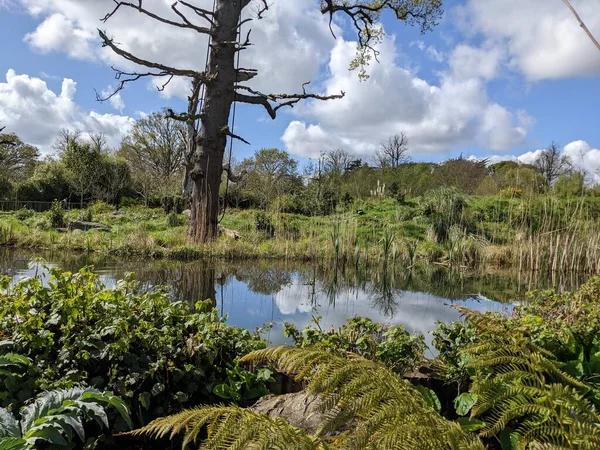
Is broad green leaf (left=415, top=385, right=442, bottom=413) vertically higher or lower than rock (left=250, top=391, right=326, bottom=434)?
higher

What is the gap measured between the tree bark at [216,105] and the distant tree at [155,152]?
1680 centimetres

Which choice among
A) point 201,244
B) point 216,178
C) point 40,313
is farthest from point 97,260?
point 40,313

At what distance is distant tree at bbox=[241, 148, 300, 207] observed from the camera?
22.9 meters

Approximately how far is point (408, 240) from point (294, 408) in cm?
1052

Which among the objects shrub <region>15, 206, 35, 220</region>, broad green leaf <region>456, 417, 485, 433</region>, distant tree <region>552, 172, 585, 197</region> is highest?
distant tree <region>552, 172, 585, 197</region>

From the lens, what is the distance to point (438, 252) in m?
12.0

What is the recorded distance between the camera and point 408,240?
11977 mm

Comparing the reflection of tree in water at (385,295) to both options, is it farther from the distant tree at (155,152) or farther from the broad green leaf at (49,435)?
the distant tree at (155,152)

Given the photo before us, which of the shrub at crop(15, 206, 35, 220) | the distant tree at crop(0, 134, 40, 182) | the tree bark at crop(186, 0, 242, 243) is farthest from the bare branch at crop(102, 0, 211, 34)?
the distant tree at crop(0, 134, 40, 182)

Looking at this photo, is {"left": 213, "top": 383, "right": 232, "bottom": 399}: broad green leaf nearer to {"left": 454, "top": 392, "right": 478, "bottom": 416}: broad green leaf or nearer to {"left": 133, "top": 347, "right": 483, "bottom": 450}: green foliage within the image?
{"left": 133, "top": 347, "right": 483, "bottom": 450}: green foliage

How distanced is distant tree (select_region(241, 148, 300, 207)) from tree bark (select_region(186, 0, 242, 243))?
40.5 feet

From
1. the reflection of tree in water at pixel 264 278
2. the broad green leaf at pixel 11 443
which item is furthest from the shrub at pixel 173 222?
the broad green leaf at pixel 11 443

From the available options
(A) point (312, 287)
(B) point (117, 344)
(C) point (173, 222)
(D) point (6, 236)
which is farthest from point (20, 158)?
(B) point (117, 344)

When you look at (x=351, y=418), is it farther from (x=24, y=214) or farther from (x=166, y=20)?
(x=24, y=214)
